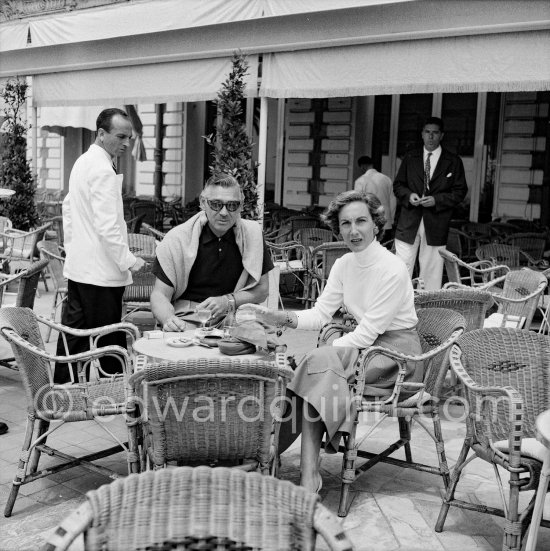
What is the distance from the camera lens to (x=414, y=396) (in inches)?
166

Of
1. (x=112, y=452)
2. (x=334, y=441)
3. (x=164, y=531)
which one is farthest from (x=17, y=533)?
(x=164, y=531)

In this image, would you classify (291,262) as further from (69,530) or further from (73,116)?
(73,116)

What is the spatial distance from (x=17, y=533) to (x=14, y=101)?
10385 millimetres

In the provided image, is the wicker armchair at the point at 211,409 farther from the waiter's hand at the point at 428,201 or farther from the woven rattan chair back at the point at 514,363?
the waiter's hand at the point at 428,201

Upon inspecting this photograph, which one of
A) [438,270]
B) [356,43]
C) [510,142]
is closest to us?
[356,43]

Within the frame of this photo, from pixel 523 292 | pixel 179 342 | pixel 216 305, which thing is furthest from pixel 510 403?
pixel 523 292

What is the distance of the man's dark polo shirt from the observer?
4.78 m

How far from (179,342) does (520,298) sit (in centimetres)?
304

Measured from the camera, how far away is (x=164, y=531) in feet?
6.43

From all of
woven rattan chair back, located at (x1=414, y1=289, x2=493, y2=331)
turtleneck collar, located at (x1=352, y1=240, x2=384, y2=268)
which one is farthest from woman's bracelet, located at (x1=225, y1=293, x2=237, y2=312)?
woven rattan chair back, located at (x1=414, y1=289, x2=493, y2=331)

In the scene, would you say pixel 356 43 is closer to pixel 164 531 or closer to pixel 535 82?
pixel 535 82

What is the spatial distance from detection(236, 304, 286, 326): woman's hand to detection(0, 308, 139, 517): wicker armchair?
601 millimetres

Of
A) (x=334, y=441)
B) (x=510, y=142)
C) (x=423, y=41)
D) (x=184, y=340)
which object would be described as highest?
(x=423, y=41)

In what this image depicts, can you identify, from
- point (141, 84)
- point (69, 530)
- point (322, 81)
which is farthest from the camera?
point (141, 84)
